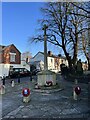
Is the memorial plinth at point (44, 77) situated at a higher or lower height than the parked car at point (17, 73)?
lower

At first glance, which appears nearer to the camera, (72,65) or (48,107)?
(48,107)

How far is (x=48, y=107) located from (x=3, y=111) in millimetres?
2054

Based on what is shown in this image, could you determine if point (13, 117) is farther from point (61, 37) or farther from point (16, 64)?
point (16, 64)

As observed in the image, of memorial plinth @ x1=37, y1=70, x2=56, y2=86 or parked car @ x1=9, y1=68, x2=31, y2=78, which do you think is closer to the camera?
memorial plinth @ x1=37, y1=70, x2=56, y2=86

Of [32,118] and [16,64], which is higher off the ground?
[16,64]

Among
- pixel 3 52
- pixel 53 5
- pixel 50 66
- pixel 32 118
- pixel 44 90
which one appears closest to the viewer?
pixel 32 118

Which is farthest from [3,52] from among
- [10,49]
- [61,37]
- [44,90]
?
[44,90]

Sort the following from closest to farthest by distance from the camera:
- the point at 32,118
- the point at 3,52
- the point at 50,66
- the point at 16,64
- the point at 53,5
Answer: the point at 32,118
the point at 53,5
the point at 3,52
the point at 16,64
the point at 50,66

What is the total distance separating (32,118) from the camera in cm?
755

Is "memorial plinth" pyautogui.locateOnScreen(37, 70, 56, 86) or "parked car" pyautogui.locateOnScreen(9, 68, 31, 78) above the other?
"parked car" pyautogui.locateOnScreen(9, 68, 31, 78)

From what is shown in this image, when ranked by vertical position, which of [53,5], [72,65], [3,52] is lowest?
[72,65]

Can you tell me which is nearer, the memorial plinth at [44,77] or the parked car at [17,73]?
the memorial plinth at [44,77]

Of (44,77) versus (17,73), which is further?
(17,73)

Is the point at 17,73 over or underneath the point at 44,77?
over
